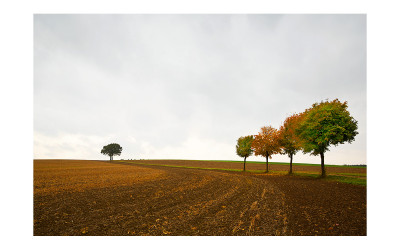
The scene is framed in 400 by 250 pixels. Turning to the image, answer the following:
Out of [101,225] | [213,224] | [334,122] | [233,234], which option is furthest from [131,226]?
[334,122]

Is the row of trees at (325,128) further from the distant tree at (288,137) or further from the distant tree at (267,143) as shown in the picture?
the distant tree at (267,143)

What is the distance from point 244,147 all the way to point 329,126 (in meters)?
24.5

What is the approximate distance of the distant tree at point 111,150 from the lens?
393ft

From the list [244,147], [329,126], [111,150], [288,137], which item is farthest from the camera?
[111,150]

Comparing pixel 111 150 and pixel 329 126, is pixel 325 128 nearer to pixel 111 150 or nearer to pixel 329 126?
pixel 329 126

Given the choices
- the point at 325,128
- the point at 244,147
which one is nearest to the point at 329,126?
the point at 325,128

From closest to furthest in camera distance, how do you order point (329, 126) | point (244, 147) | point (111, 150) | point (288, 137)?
1. point (329, 126)
2. point (288, 137)
3. point (244, 147)
4. point (111, 150)

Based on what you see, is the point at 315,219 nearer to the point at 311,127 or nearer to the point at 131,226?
the point at 131,226

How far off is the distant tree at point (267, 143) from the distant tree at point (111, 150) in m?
113

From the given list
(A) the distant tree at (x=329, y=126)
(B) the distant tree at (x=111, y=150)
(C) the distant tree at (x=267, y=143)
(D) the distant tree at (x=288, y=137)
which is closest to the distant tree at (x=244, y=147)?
(C) the distant tree at (x=267, y=143)

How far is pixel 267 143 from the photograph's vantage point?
36031 millimetres

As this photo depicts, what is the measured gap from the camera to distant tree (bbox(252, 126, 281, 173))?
34959 mm

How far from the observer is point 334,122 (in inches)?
883

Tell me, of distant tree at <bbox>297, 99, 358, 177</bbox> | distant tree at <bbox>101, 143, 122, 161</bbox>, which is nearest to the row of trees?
distant tree at <bbox>297, 99, 358, 177</bbox>
